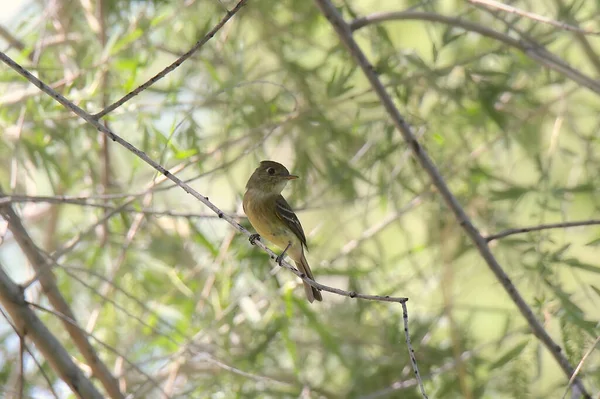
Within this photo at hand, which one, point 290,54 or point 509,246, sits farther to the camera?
point 290,54

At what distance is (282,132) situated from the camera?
→ 14.8 feet

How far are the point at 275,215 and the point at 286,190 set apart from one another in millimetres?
879

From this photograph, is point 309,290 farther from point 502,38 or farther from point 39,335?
point 502,38

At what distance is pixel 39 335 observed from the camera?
3012 millimetres

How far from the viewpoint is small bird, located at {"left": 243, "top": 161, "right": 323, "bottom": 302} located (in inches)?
146

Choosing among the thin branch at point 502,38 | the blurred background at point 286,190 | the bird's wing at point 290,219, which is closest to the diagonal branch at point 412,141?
the thin branch at point 502,38

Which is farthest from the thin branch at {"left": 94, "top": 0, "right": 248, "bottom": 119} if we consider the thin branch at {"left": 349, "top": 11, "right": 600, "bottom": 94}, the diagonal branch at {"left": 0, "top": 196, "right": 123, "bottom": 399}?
the thin branch at {"left": 349, "top": 11, "right": 600, "bottom": 94}

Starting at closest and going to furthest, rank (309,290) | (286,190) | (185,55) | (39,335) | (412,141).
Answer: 1. (185,55)
2. (39,335)
3. (412,141)
4. (309,290)
5. (286,190)

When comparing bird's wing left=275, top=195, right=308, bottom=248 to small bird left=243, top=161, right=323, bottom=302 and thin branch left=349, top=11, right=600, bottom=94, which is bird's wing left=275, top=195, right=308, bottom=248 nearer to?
small bird left=243, top=161, right=323, bottom=302

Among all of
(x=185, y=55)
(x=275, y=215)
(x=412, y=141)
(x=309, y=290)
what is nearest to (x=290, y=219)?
(x=275, y=215)

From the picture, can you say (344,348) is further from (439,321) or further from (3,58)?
(3,58)

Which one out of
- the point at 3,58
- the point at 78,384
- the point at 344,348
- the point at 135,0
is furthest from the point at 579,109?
the point at 3,58

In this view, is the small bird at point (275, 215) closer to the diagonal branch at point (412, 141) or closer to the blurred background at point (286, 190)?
the blurred background at point (286, 190)

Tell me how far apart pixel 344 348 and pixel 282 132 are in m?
1.50
